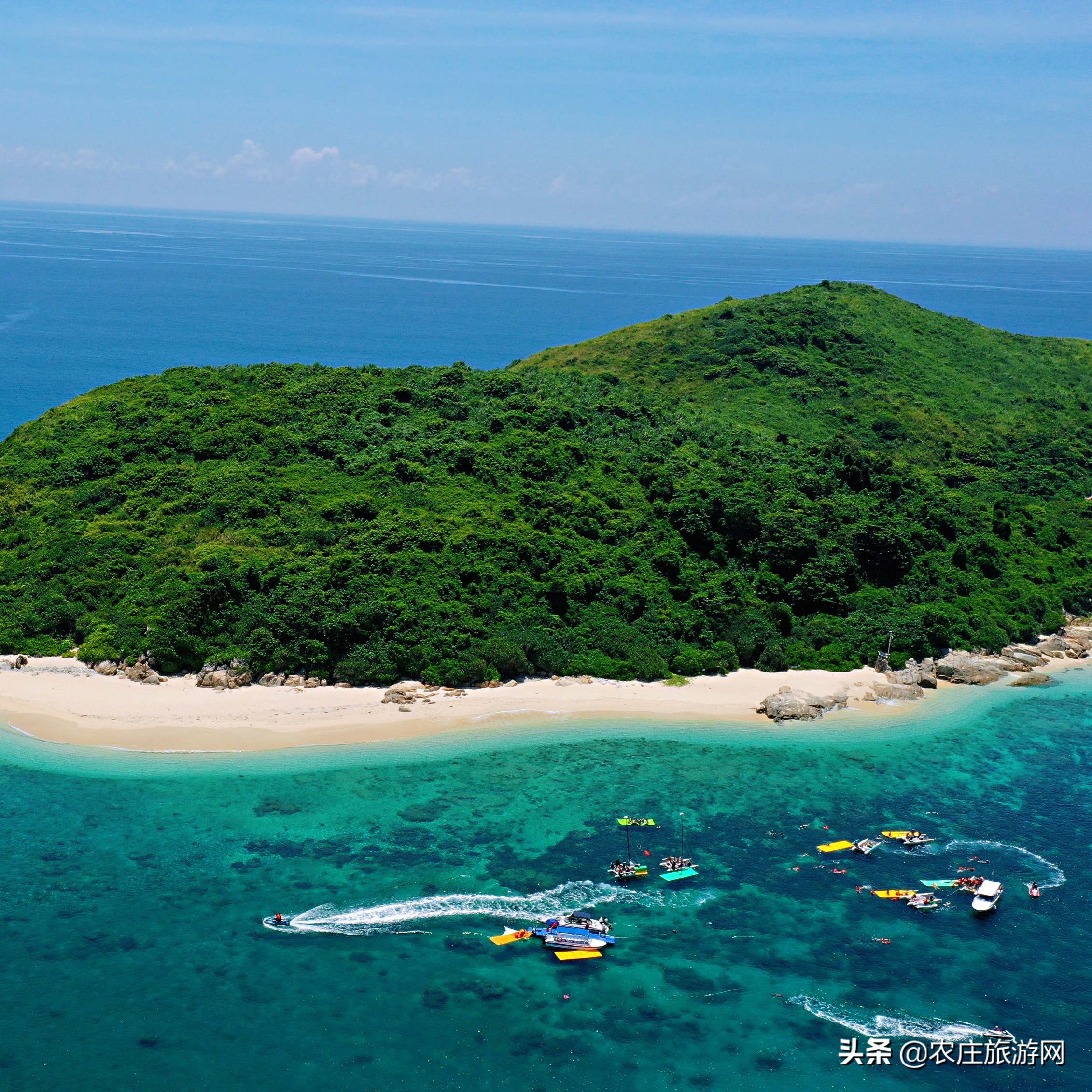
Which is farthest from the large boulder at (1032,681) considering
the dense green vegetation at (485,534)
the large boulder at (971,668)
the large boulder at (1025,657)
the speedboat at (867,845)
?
the speedboat at (867,845)

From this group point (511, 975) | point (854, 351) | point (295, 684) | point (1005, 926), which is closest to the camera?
point (511, 975)

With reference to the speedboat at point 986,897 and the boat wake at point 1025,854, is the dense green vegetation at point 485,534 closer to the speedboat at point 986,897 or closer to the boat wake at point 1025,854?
the boat wake at point 1025,854

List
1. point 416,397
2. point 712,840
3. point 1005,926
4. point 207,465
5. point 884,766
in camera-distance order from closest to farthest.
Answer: point 1005,926, point 712,840, point 884,766, point 207,465, point 416,397

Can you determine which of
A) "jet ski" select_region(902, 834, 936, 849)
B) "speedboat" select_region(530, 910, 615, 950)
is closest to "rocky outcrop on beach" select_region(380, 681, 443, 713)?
"speedboat" select_region(530, 910, 615, 950)

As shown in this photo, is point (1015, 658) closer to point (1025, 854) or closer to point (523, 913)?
point (1025, 854)

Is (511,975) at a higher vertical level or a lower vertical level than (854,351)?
lower

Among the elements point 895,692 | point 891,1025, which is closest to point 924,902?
point 891,1025

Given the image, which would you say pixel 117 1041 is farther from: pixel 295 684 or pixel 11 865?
pixel 295 684

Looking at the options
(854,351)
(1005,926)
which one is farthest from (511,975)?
(854,351)
